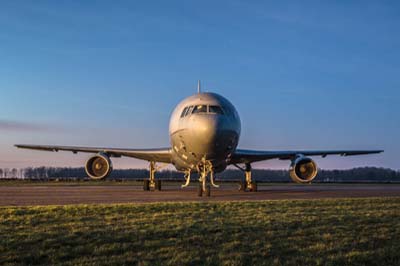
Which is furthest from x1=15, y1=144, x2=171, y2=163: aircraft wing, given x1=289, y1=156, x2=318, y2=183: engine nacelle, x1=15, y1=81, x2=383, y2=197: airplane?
x1=289, y1=156, x2=318, y2=183: engine nacelle

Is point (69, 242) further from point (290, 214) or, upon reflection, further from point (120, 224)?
point (290, 214)

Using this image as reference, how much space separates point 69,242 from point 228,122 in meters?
12.4

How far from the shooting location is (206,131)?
1833 cm

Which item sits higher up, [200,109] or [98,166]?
[200,109]

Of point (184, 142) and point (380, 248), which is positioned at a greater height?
point (184, 142)

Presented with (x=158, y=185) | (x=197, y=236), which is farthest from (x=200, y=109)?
(x=197, y=236)

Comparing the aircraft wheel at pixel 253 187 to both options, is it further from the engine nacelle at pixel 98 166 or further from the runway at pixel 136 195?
the engine nacelle at pixel 98 166

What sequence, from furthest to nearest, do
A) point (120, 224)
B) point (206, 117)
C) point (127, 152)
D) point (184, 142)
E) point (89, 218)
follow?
point (127, 152)
point (184, 142)
point (206, 117)
point (89, 218)
point (120, 224)

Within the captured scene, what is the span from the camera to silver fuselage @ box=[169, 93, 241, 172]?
727 inches

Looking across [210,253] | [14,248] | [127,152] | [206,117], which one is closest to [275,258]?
[210,253]

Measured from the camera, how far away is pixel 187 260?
586 centimetres

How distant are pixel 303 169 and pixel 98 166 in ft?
35.5

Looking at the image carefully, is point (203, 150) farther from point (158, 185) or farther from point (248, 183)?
point (158, 185)

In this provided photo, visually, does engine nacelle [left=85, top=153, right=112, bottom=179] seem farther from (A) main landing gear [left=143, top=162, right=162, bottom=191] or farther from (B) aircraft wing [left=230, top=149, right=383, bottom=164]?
(B) aircraft wing [left=230, top=149, right=383, bottom=164]
